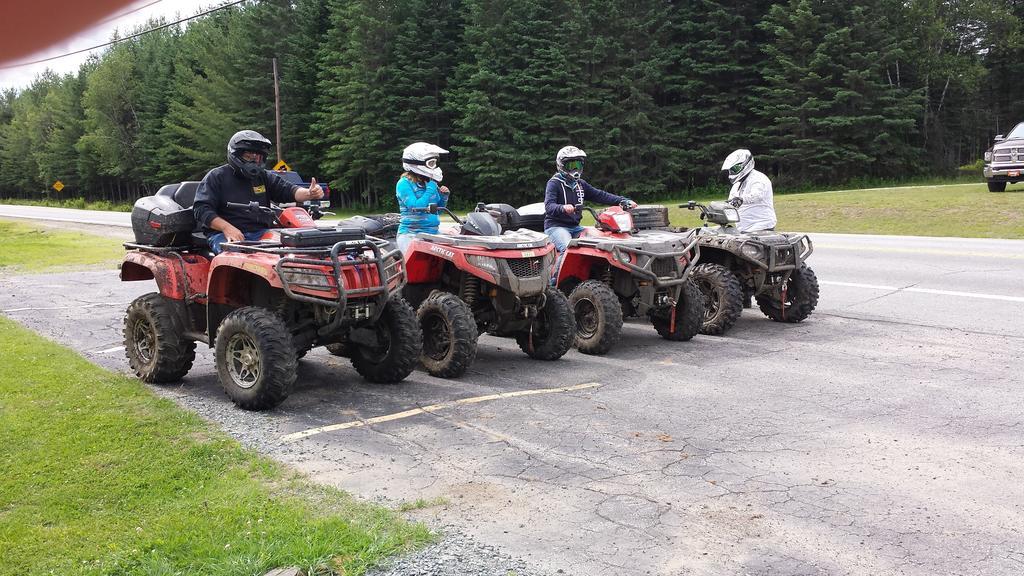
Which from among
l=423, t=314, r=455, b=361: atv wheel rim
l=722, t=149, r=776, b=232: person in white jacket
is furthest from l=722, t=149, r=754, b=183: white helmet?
l=423, t=314, r=455, b=361: atv wheel rim

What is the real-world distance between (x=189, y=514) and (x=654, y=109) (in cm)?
4345

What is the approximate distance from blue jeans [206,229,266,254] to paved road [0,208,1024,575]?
4.21 ft

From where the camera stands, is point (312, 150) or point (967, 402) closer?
point (967, 402)

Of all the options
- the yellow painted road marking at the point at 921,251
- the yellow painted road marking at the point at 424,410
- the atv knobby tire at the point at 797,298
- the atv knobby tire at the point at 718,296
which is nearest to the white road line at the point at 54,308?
the yellow painted road marking at the point at 424,410

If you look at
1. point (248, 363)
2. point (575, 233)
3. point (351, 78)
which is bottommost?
point (248, 363)

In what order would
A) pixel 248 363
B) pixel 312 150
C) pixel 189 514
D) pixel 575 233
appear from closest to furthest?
pixel 189 514 → pixel 248 363 → pixel 575 233 → pixel 312 150

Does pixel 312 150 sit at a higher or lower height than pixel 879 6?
lower

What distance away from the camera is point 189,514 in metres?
4.87

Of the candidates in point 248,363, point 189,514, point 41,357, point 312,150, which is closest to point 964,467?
point 189,514

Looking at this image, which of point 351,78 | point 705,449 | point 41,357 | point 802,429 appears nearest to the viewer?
point 705,449

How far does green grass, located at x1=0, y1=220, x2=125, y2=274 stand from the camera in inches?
798

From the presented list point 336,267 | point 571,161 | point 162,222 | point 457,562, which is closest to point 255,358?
point 336,267

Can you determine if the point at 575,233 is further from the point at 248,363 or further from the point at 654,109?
the point at 654,109

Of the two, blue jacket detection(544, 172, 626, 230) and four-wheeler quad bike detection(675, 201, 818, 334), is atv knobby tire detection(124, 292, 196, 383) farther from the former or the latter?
four-wheeler quad bike detection(675, 201, 818, 334)
